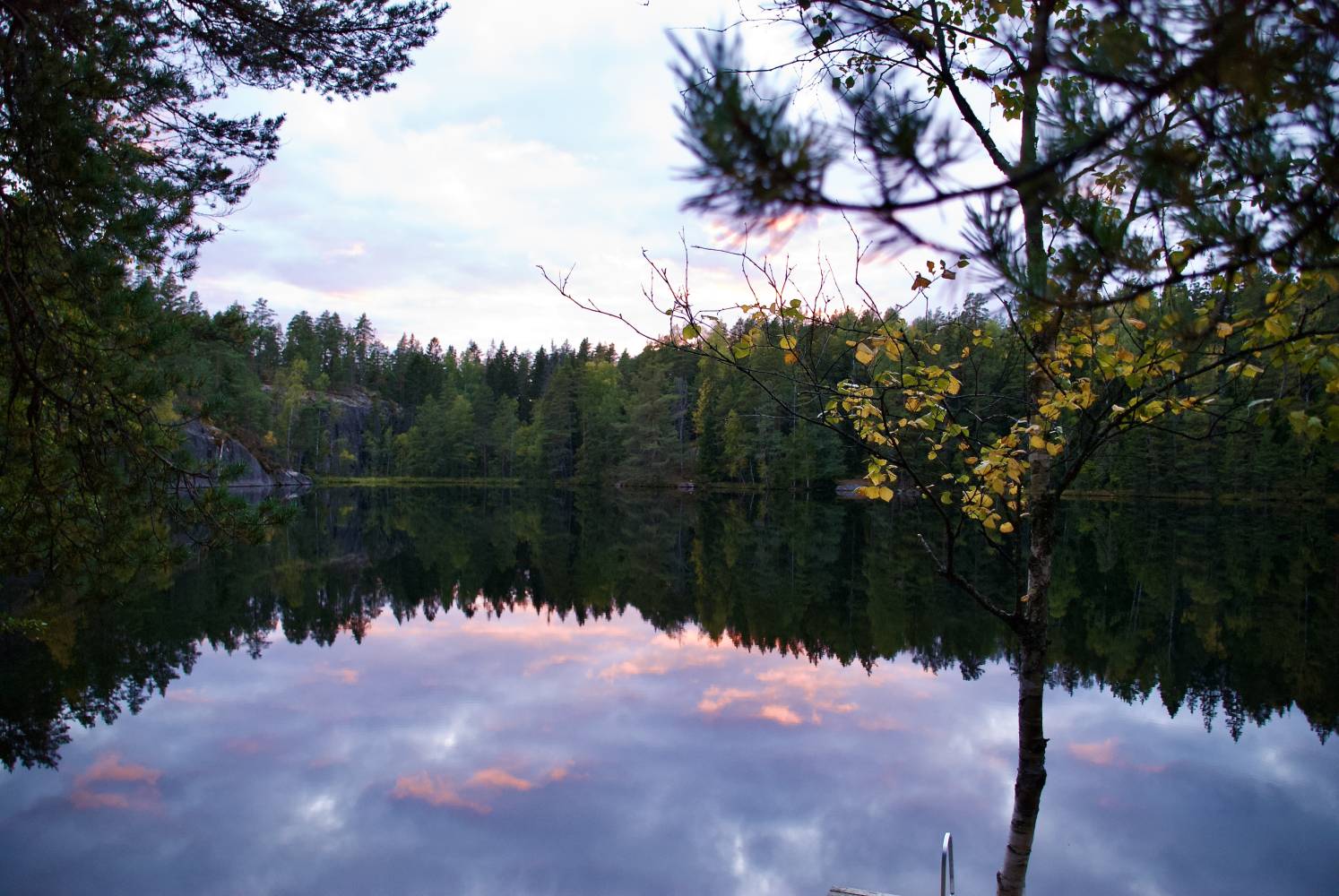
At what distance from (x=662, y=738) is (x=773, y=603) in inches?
310

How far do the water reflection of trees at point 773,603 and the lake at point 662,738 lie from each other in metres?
0.10

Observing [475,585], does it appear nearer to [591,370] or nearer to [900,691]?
[900,691]

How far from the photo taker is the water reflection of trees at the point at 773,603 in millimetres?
11734

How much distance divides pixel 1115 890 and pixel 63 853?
Result: 9319 mm

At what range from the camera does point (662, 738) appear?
34.1ft

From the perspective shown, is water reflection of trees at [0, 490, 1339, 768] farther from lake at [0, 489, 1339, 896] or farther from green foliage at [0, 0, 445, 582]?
green foliage at [0, 0, 445, 582]

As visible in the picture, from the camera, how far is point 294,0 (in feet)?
20.8

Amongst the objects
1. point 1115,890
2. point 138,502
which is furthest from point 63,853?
point 1115,890

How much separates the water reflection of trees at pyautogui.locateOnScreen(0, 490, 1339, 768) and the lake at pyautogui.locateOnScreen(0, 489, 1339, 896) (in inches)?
3.9

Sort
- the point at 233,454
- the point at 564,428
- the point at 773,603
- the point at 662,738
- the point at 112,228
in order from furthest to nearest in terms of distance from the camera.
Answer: the point at 564,428, the point at 233,454, the point at 773,603, the point at 662,738, the point at 112,228

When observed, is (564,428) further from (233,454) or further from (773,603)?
(773,603)

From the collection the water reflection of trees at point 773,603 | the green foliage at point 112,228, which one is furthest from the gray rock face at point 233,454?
the green foliage at point 112,228

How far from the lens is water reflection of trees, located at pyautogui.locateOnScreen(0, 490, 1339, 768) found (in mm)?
11734

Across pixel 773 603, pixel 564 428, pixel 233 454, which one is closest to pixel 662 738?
pixel 773 603
